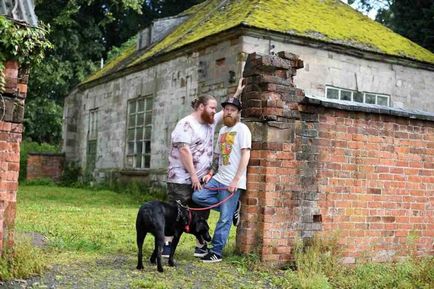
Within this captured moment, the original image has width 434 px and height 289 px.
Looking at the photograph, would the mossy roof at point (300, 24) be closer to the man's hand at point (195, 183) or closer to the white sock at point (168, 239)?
the man's hand at point (195, 183)

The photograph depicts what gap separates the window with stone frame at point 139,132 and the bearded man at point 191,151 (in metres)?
11.1

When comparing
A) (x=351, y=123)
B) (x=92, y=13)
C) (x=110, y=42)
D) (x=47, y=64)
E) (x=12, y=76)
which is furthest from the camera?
(x=110, y=42)

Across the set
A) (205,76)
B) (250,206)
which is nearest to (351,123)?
(250,206)

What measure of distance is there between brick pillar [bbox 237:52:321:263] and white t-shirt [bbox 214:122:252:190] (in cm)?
27

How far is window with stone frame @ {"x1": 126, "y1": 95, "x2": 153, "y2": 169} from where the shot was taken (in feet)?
58.0

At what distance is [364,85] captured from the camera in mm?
15094

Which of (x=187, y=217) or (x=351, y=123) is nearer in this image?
(x=187, y=217)

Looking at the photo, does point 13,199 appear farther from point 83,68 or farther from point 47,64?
point 83,68

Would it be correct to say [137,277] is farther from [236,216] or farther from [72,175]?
[72,175]

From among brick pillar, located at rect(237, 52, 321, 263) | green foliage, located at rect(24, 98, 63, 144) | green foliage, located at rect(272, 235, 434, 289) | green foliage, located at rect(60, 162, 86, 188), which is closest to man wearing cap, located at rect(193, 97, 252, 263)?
brick pillar, located at rect(237, 52, 321, 263)

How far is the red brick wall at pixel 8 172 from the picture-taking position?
17.3 feet

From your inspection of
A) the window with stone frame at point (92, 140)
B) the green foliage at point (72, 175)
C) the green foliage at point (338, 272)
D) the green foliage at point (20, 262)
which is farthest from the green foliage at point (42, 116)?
the green foliage at point (338, 272)

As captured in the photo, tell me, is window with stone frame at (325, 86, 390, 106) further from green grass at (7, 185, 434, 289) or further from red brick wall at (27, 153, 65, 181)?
red brick wall at (27, 153, 65, 181)

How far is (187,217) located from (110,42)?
106ft
